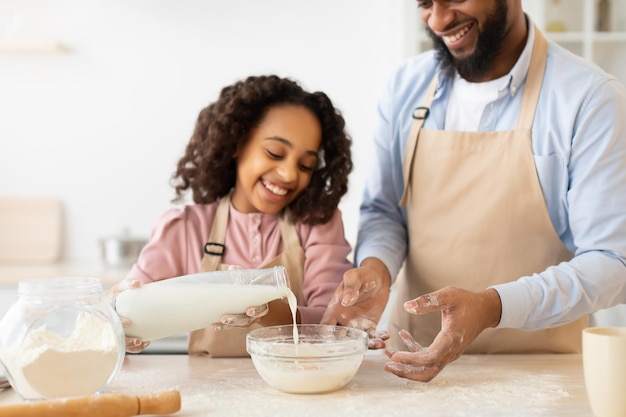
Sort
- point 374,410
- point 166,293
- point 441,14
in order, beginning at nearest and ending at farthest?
point 374,410 < point 166,293 < point 441,14

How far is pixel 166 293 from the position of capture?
1.18m

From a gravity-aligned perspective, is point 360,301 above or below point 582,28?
below

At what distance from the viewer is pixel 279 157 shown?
5.41 ft

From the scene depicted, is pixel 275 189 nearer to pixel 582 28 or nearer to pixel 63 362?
pixel 63 362

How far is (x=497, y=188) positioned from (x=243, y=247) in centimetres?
59

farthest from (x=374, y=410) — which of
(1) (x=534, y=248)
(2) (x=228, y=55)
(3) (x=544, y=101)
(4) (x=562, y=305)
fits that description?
(2) (x=228, y=55)

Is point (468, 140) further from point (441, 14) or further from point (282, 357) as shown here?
point (282, 357)

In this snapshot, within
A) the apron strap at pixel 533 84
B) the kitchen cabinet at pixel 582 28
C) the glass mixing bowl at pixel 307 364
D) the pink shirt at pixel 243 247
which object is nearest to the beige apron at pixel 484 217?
the apron strap at pixel 533 84

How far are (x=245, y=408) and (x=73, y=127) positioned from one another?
2.57 meters

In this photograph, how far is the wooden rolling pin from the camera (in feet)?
2.96

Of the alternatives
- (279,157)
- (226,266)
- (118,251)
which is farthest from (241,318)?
(118,251)

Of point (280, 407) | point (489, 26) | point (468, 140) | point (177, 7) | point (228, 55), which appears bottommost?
point (280, 407)

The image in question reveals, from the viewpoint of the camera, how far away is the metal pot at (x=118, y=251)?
2.92m

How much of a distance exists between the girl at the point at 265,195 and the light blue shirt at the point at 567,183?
113 mm
